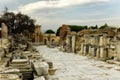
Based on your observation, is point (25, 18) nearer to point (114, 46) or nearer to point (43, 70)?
point (114, 46)

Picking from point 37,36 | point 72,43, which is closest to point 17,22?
point 37,36

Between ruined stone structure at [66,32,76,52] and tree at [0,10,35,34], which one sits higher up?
tree at [0,10,35,34]

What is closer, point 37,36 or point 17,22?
point 17,22

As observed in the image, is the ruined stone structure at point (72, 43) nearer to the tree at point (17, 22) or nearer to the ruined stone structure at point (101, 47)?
the ruined stone structure at point (101, 47)

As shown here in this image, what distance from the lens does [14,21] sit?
51188mm

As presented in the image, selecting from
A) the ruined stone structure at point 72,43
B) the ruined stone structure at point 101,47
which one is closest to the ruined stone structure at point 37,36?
the ruined stone structure at point 72,43

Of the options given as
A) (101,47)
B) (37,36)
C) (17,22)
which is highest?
(17,22)

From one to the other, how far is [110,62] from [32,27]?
37.1 meters

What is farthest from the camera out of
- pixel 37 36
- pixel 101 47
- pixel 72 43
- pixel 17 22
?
pixel 37 36

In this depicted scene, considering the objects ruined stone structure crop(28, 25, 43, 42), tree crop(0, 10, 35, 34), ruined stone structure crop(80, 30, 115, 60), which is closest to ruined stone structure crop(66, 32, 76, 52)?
ruined stone structure crop(80, 30, 115, 60)

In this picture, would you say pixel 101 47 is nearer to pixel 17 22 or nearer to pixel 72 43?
pixel 72 43

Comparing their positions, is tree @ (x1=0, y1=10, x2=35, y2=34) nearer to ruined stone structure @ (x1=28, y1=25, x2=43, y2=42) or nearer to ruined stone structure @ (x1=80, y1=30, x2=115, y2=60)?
ruined stone structure @ (x1=28, y1=25, x2=43, y2=42)

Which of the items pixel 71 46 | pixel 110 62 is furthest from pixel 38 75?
pixel 71 46

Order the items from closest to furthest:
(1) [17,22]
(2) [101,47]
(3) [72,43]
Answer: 1. (2) [101,47]
2. (3) [72,43]
3. (1) [17,22]
